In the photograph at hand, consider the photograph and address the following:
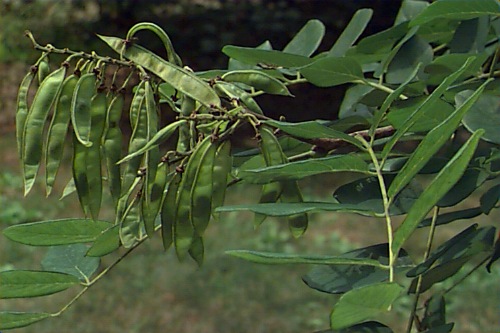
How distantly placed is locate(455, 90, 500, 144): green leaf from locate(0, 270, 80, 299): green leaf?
319 mm

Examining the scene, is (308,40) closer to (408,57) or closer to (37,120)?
(408,57)

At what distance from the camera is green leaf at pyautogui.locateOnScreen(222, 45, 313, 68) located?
65 centimetres

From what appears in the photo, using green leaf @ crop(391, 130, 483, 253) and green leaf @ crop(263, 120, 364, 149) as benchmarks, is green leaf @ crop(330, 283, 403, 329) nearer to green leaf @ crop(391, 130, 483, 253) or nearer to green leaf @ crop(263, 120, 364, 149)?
green leaf @ crop(391, 130, 483, 253)

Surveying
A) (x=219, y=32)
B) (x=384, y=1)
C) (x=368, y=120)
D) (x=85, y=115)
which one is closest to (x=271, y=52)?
(x=368, y=120)

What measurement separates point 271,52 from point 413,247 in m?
2.10

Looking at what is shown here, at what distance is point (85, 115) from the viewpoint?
1.61ft

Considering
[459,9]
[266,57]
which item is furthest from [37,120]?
[459,9]

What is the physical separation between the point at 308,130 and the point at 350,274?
0.10m

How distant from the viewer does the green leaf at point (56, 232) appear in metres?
0.52

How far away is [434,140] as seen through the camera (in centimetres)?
42

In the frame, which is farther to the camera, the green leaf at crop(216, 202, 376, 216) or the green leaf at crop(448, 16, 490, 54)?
the green leaf at crop(448, 16, 490, 54)

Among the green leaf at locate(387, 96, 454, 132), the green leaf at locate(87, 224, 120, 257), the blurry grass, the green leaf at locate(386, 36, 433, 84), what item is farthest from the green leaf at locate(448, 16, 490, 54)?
the blurry grass

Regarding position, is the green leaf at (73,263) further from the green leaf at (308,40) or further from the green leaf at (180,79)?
the green leaf at (308,40)

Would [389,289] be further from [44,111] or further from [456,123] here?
[44,111]
